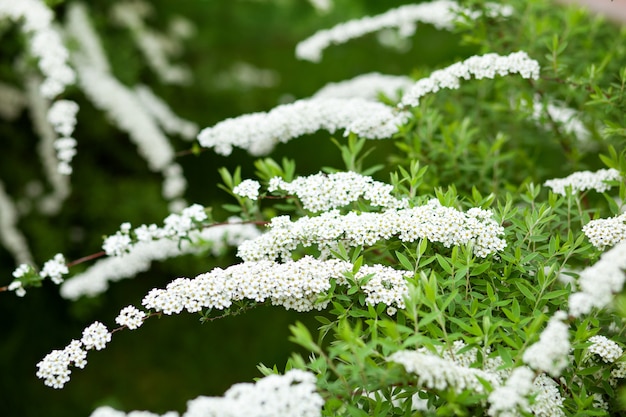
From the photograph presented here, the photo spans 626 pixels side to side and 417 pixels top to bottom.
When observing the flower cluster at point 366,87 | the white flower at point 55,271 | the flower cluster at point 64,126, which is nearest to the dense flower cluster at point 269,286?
the white flower at point 55,271

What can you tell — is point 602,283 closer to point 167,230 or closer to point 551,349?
point 551,349

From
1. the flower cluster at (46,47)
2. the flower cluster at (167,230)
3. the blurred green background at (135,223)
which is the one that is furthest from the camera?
the blurred green background at (135,223)

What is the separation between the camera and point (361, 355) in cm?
106

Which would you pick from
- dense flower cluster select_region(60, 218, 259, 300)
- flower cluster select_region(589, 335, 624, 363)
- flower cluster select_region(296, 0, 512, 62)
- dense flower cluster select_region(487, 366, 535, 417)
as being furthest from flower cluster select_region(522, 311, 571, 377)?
flower cluster select_region(296, 0, 512, 62)

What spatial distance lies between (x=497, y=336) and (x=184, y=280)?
63 cm

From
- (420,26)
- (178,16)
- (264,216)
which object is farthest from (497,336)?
(420,26)

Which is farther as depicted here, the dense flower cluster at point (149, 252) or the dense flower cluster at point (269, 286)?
the dense flower cluster at point (149, 252)

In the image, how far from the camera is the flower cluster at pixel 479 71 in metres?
1.67

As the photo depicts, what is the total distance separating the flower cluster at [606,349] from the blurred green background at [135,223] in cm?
177

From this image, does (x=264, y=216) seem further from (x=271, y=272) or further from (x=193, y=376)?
(x=193, y=376)

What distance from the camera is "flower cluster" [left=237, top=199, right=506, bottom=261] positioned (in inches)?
52.6

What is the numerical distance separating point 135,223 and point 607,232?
2.35 meters

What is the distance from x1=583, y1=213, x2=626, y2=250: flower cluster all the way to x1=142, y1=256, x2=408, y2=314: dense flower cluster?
0.42m

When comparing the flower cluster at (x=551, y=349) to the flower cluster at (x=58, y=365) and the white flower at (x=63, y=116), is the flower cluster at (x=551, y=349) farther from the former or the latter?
the white flower at (x=63, y=116)
